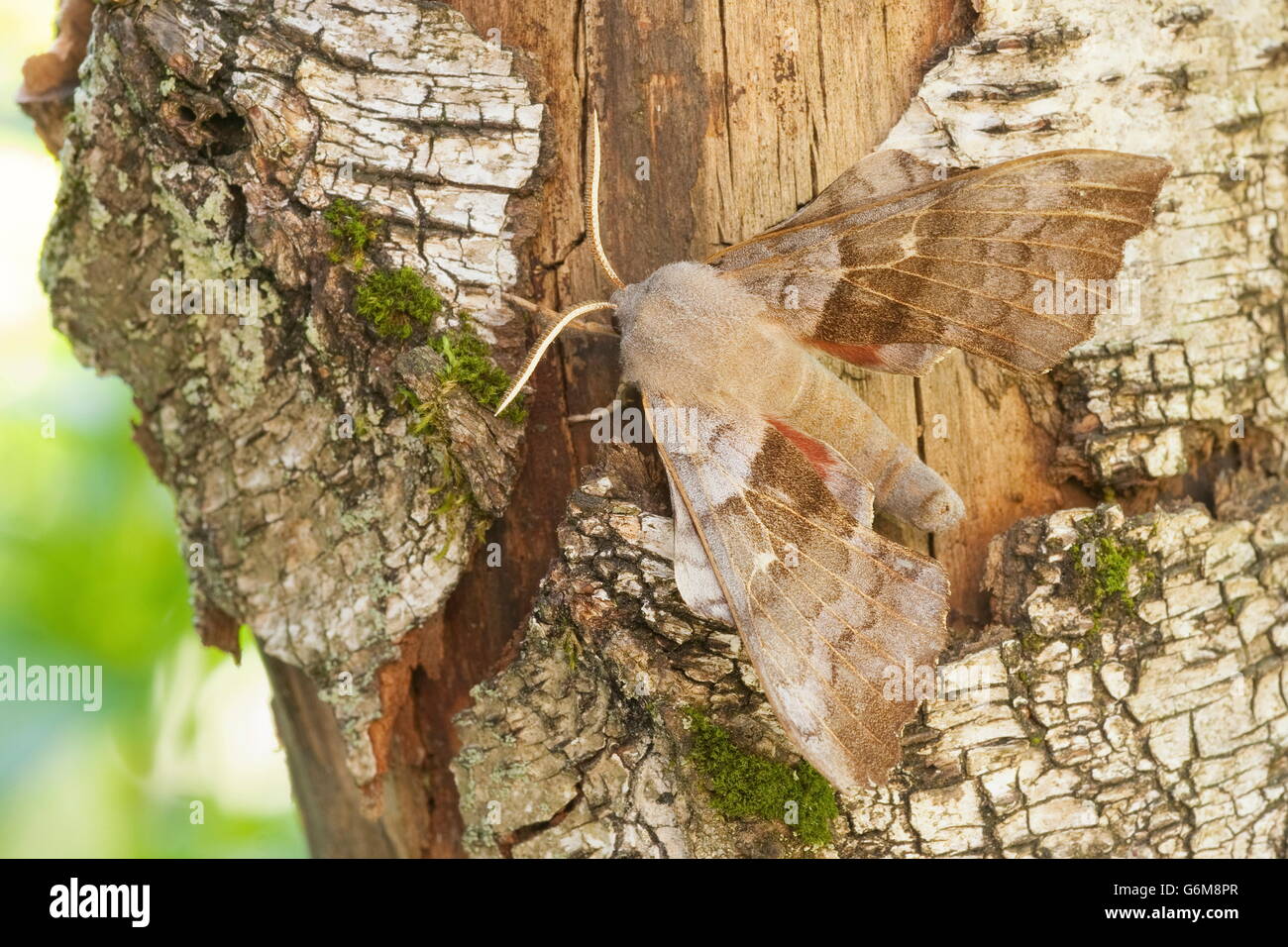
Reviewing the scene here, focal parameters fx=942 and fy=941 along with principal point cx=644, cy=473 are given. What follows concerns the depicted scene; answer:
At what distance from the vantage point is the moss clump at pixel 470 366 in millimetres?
2209

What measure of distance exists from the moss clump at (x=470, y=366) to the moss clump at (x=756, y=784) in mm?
883

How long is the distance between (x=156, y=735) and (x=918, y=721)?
3.07 meters

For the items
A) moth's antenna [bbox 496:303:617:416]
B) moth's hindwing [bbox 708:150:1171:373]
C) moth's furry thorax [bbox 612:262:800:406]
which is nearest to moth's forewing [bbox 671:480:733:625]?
moth's furry thorax [bbox 612:262:800:406]

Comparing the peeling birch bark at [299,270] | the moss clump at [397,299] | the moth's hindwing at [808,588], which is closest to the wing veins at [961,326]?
the moth's hindwing at [808,588]

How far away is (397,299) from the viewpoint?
222 centimetres

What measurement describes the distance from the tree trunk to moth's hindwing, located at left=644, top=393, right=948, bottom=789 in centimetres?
14

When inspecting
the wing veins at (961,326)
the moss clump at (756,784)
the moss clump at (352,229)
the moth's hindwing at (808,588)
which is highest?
the moss clump at (352,229)

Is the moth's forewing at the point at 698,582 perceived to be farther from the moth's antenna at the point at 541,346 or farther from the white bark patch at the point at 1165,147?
the white bark patch at the point at 1165,147

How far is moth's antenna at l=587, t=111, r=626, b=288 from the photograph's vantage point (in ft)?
7.23

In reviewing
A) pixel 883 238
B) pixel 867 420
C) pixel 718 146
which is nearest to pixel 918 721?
pixel 867 420

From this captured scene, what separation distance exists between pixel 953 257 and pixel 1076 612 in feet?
2.84

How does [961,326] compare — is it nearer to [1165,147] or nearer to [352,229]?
[1165,147]

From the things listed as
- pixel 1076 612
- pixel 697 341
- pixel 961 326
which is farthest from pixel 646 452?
pixel 1076 612

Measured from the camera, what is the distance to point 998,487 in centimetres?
238
